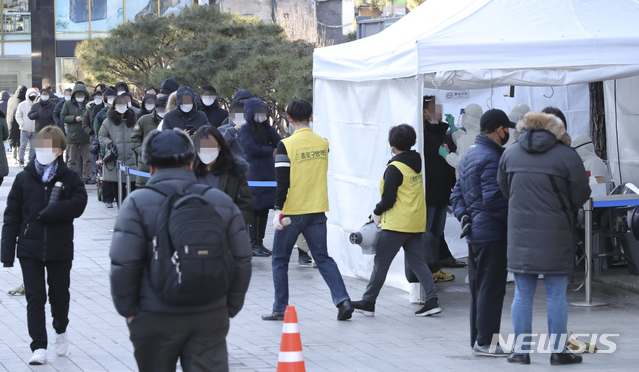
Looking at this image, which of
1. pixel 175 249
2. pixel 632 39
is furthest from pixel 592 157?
pixel 175 249

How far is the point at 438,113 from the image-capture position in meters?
8.45

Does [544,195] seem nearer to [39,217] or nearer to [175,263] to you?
[175,263]

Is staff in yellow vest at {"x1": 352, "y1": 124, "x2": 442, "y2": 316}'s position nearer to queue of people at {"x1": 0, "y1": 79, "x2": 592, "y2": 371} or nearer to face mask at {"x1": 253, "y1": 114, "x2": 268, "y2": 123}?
queue of people at {"x1": 0, "y1": 79, "x2": 592, "y2": 371}

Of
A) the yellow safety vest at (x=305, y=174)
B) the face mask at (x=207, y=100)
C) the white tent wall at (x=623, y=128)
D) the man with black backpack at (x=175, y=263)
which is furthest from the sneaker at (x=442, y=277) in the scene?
the man with black backpack at (x=175, y=263)

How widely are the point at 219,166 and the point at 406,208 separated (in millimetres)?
1839

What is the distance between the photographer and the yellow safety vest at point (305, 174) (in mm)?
7062

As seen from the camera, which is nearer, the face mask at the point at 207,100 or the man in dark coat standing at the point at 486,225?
the man in dark coat standing at the point at 486,225

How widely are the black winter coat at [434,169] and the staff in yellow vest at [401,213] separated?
3.80 feet

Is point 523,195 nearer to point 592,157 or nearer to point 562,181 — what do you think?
point 562,181

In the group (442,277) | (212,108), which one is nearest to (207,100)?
(212,108)

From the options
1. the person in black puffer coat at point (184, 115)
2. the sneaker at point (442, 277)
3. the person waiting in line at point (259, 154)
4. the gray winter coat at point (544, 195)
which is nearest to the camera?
the gray winter coat at point (544, 195)

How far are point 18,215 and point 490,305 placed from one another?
3299 millimetres

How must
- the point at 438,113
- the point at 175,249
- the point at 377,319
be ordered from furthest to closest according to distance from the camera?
the point at 438,113 → the point at 377,319 → the point at 175,249

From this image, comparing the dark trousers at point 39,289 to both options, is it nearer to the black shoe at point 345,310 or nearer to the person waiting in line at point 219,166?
the person waiting in line at point 219,166
